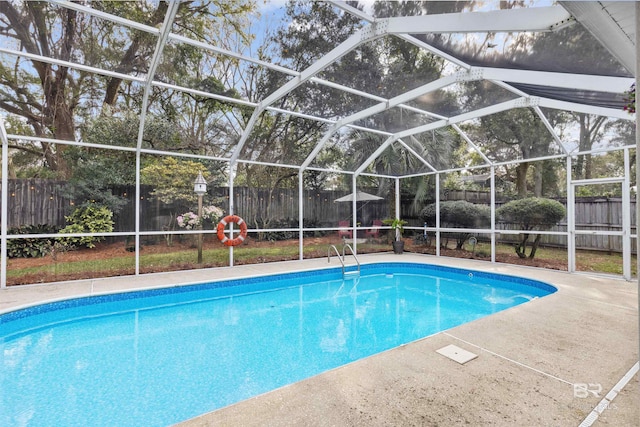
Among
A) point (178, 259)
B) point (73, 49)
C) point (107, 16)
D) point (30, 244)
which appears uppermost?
point (107, 16)

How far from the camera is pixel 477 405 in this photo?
1.92 m

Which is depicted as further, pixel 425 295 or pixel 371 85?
pixel 425 295

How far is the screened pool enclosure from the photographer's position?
143 inches

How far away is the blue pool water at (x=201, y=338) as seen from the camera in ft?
8.45

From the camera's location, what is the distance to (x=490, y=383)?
2.18 meters

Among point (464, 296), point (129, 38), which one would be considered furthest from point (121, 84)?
point (464, 296)

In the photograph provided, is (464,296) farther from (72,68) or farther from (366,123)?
(72,68)

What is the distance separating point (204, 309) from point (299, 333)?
5.90ft

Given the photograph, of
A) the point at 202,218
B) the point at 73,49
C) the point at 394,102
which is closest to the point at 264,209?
the point at 202,218

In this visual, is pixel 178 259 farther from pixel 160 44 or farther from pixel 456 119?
pixel 456 119

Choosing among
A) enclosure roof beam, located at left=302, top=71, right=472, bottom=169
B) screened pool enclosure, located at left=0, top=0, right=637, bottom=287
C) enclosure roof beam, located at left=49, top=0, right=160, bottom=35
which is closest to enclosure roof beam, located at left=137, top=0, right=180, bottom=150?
screened pool enclosure, located at left=0, top=0, right=637, bottom=287

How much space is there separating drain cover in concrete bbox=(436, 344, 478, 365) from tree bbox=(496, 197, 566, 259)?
18.0 ft

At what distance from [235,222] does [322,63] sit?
4.23m

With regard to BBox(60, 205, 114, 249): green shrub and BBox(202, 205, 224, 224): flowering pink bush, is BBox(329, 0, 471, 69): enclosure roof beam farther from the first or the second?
BBox(60, 205, 114, 249): green shrub
